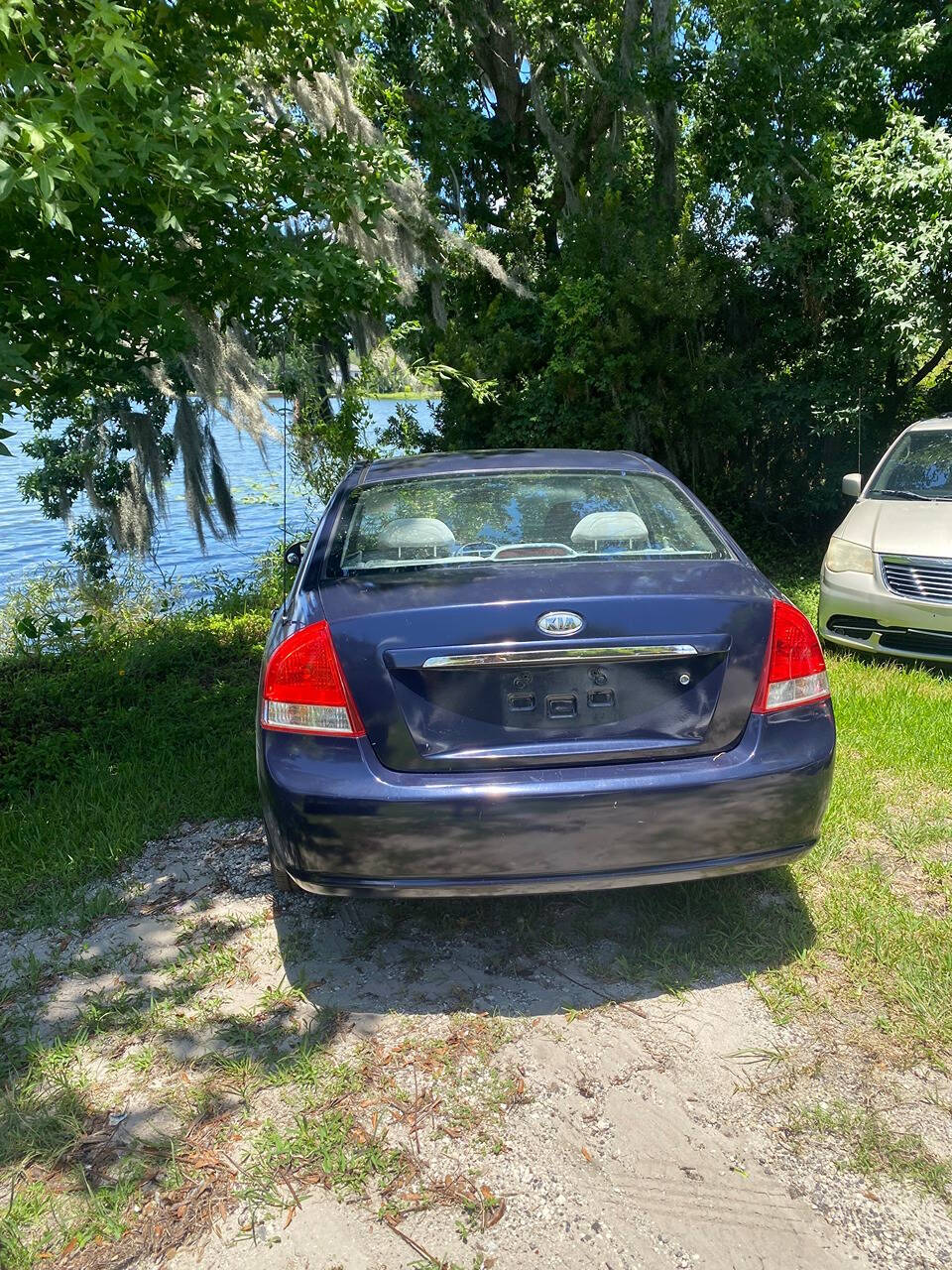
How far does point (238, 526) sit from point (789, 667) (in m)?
8.40

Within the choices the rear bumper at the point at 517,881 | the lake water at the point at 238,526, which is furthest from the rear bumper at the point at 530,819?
the lake water at the point at 238,526

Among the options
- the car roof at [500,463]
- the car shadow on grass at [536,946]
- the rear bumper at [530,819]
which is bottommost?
the car shadow on grass at [536,946]

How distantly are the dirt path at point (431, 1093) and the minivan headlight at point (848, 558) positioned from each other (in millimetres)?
3304

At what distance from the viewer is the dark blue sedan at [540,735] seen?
2721mm

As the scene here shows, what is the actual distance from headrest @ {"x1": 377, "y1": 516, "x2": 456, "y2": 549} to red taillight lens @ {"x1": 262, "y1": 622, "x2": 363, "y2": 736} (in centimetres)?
61

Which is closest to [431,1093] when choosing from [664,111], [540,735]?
[540,735]

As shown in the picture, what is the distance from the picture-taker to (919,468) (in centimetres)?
709

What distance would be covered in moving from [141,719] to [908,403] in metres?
9.27

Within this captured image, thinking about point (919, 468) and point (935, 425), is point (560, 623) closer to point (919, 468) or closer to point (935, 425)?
point (919, 468)

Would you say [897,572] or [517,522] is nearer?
[517,522]

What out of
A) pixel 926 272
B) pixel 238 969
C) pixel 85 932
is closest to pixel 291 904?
pixel 238 969

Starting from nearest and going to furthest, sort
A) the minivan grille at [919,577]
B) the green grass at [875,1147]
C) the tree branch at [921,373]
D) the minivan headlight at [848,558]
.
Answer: the green grass at [875,1147]
the minivan grille at [919,577]
the minivan headlight at [848,558]
the tree branch at [921,373]

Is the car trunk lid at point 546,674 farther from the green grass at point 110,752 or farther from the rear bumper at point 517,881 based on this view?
the green grass at point 110,752

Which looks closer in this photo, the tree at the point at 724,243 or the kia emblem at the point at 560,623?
the kia emblem at the point at 560,623
